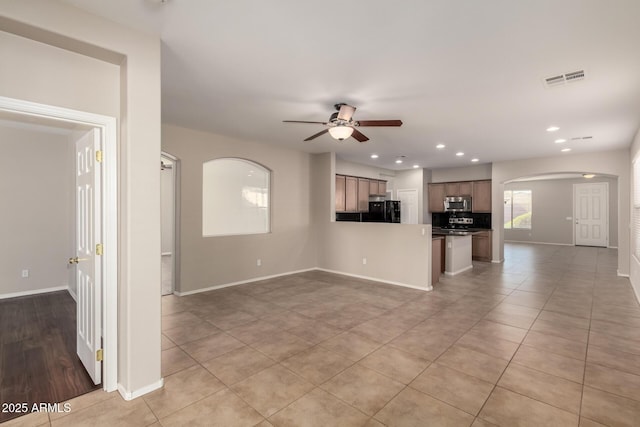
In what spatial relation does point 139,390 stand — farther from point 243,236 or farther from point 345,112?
point 243,236

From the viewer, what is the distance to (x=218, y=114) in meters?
4.15

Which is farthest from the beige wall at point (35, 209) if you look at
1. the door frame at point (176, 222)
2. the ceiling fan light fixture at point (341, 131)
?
the ceiling fan light fixture at point (341, 131)

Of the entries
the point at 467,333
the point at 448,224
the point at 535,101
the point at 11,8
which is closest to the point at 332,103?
the point at 535,101

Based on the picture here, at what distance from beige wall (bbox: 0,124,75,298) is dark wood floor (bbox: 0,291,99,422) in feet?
2.10

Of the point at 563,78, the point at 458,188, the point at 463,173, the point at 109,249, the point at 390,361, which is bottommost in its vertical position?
the point at 390,361

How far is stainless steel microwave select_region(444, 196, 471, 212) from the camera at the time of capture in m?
8.78

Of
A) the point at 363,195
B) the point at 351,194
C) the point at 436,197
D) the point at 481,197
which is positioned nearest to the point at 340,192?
the point at 351,194

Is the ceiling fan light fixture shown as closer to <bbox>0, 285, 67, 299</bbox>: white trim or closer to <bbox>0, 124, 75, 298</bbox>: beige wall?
<bbox>0, 124, 75, 298</bbox>: beige wall

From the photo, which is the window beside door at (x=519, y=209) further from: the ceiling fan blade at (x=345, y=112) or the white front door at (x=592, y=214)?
the ceiling fan blade at (x=345, y=112)

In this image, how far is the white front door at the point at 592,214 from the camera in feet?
34.6

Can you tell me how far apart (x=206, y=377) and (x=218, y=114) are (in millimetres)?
3213

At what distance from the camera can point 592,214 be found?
10750 millimetres

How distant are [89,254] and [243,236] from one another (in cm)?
320

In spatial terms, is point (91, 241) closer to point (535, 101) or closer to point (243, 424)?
point (243, 424)
